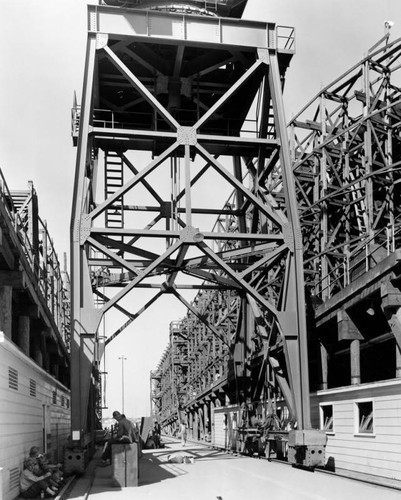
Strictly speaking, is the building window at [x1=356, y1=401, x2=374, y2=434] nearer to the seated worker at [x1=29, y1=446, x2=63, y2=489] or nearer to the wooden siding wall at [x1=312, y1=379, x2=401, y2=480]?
the wooden siding wall at [x1=312, y1=379, x2=401, y2=480]

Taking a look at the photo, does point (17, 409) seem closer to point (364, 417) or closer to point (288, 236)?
point (364, 417)

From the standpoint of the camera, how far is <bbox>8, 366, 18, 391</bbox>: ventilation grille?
12.5 meters

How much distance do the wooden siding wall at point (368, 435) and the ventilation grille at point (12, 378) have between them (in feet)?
24.1

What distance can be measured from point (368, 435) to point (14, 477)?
7744 mm

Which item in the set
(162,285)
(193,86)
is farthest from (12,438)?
(193,86)

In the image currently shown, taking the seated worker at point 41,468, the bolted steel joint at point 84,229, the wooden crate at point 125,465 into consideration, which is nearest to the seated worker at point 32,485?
the seated worker at point 41,468

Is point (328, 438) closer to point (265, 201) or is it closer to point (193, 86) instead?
point (265, 201)

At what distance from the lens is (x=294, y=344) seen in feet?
61.5

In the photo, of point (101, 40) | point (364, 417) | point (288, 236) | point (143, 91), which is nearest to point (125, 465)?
point (364, 417)

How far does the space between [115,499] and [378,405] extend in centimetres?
612

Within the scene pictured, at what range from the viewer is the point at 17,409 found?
13.3 metres

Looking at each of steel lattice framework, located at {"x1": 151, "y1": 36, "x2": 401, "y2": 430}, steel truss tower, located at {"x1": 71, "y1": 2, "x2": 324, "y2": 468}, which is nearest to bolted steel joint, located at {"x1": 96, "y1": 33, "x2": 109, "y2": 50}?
steel truss tower, located at {"x1": 71, "y1": 2, "x2": 324, "y2": 468}

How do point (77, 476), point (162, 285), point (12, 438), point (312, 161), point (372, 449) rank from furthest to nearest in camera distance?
point (312, 161) < point (162, 285) < point (77, 476) < point (372, 449) < point (12, 438)

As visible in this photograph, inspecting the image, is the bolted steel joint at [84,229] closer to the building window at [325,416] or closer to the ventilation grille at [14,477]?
the ventilation grille at [14,477]
